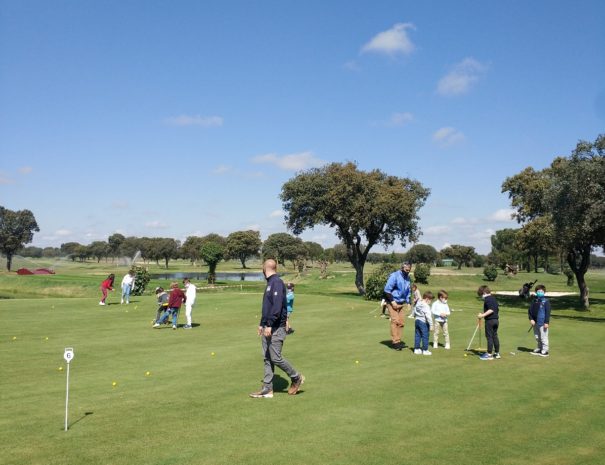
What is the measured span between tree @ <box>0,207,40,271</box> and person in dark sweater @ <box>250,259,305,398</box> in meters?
145

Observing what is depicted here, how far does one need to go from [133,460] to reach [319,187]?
45494 mm

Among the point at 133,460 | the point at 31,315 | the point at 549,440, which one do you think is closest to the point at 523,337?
the point at 549,440

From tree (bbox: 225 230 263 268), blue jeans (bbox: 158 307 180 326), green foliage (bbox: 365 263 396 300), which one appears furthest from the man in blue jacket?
tree (bbox: 225 230 263 268)

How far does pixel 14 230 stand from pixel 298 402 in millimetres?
150585

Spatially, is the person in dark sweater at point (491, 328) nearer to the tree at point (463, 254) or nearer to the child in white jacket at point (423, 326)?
the child in white jacket at point (423, 326)

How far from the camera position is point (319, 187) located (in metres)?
52.0

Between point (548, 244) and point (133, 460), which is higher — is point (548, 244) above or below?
above

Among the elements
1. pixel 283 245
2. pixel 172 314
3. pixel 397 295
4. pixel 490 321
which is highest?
pixel 283 245

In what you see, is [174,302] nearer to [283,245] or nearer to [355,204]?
[355,204]

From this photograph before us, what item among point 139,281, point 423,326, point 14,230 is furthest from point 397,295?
point 14,230

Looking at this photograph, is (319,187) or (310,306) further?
(319,187)

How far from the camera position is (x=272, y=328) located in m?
11.0

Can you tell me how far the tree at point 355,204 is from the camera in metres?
50.3

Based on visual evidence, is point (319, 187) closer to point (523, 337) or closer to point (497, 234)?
point (523, 337)
